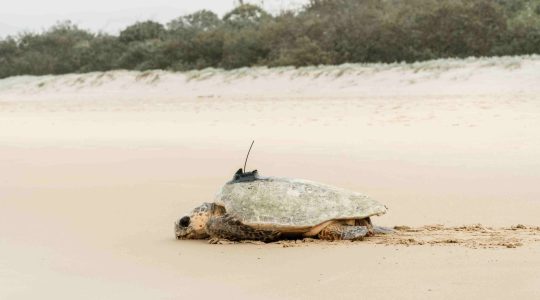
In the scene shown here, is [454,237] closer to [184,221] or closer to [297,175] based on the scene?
[184,221]

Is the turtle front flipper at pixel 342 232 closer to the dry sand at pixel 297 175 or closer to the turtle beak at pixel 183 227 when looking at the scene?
the dry sand at pixel 297 175

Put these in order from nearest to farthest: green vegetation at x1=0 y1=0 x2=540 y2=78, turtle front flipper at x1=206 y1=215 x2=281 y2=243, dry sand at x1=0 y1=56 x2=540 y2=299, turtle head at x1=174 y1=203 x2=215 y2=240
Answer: dry sand at x1=0 y1=56 x2=540 y2=299, turtle front flipper at x1=206 y1=215 x2=281 y2=243, turtle head at x1=174 y1=203 x2=215 y2=240, green vegetation at x1=0 y1=0 x2=540 y2=78

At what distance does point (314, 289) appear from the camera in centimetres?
510

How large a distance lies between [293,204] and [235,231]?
17.9 inches

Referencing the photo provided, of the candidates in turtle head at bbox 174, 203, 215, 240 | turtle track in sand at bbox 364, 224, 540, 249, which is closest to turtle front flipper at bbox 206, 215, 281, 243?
turtle head at bbox 174, 203, 215, 240

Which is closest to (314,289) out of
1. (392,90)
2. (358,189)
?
(358,189)

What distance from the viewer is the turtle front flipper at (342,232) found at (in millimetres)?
6387

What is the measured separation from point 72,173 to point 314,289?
596cm

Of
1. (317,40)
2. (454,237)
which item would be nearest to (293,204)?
(454,237)

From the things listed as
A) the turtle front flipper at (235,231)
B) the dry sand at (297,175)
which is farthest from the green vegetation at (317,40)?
the turtle front flipper at (235,231)

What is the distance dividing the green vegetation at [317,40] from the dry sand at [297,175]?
1.69 m

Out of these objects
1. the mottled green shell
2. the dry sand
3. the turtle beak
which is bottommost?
the dry sand

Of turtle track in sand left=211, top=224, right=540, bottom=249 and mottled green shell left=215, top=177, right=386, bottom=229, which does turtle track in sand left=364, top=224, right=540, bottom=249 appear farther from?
mottled green shell left=215, top=177, right=386, bottom=229

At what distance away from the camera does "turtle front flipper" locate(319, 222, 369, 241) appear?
6387 mm
